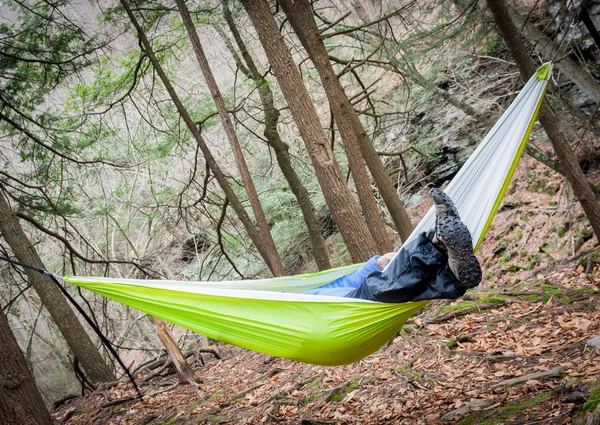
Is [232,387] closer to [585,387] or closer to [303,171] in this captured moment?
[585,387]

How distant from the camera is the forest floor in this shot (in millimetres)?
2033

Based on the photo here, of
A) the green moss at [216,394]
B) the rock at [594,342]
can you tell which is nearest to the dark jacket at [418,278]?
the rock at [594,342]

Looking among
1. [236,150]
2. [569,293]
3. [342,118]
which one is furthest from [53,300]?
[569,293]

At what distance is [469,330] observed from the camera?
304 cm

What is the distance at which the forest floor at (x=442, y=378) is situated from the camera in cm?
203

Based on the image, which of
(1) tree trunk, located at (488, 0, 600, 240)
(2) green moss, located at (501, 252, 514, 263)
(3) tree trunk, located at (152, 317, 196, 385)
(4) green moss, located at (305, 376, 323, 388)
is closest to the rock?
(4) green moss, located at (305, 376, 323, 388)

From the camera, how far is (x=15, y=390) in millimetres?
2355

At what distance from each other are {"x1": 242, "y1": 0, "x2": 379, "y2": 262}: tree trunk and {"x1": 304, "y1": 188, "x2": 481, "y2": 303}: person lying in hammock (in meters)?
0.84

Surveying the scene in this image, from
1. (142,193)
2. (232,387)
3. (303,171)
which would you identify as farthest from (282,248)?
(232,387)

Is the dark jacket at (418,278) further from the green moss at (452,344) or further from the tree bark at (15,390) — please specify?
the tree bark at (15,390)

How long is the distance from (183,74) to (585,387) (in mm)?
8252

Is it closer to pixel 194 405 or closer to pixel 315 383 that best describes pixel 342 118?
pixel 315 383

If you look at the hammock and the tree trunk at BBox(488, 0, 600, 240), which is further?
the tree trunk at BBox(488, 0, 600, 240)

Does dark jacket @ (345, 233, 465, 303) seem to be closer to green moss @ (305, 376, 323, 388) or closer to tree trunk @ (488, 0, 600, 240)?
green moss @ (305, 376, 323, 388)
